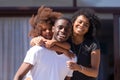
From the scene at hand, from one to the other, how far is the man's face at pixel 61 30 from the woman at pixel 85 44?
29 cm

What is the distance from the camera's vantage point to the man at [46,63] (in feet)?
11.3

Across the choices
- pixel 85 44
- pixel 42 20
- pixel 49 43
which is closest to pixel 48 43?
pixel 49 43

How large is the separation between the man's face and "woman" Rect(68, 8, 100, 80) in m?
0.29

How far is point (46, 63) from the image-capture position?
3461 mm

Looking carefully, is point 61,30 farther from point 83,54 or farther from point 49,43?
point 83,54

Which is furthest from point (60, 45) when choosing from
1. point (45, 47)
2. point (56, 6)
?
point (56, 6)

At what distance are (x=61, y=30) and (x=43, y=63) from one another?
0.30m

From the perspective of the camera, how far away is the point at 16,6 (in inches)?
274

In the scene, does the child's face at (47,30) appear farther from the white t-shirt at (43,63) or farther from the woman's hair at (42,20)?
the white t-shirt at (43,63)

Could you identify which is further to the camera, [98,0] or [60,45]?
[98,0]

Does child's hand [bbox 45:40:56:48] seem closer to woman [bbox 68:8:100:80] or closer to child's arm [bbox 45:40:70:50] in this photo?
child's arm [bbox 45:40:70:50]

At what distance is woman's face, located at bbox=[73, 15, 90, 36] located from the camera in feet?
12.7

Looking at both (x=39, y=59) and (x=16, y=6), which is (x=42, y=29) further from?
(x=16, y=6)

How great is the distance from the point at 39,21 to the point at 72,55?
385mm
